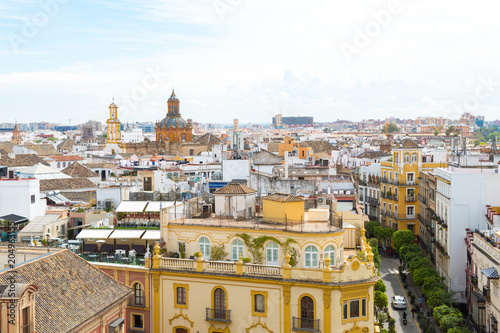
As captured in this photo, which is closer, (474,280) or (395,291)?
(474,280)

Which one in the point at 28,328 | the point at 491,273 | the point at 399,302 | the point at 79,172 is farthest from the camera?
the point at 79,172

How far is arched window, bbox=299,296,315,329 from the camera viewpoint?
93.1 ft

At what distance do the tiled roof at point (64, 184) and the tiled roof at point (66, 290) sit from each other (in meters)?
31.6

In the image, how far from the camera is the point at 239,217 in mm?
33500

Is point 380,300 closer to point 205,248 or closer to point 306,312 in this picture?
point 306,312

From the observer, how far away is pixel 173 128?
5212 inches

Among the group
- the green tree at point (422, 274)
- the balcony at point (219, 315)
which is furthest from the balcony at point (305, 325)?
the green tree at point (422, 274)

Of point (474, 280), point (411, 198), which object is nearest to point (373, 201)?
point (411, 198)

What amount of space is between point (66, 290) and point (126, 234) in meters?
12.0

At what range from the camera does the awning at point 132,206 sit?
125 feet

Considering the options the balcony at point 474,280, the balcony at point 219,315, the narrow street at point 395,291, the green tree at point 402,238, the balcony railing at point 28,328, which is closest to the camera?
the balcony railing at point 28,328

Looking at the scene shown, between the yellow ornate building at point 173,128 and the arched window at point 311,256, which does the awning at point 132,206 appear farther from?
the yellow ornate building at point 173,128

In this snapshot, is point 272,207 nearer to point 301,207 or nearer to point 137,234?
point 301,207

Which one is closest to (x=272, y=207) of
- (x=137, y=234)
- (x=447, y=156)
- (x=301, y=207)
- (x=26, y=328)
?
(x=301, y=207)
